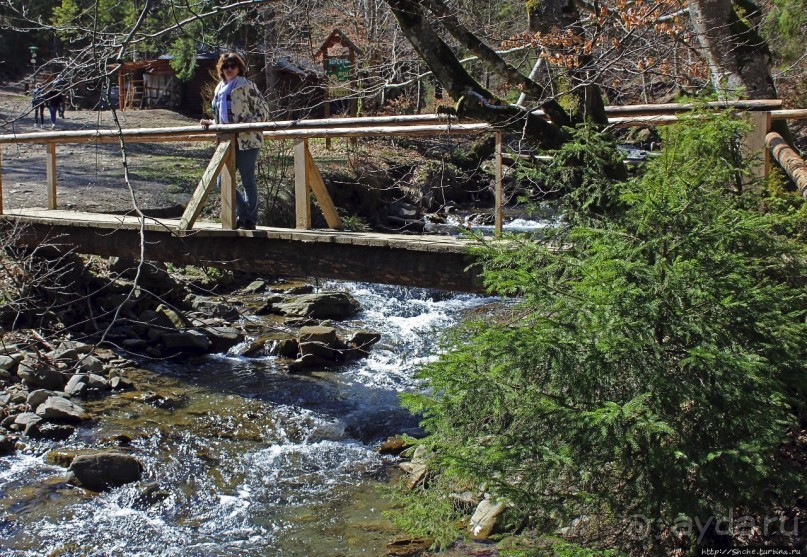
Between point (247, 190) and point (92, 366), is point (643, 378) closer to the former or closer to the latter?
point (247, 190)

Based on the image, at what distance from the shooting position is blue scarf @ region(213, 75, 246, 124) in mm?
8625

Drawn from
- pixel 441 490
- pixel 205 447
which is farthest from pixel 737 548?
pixel 205 447

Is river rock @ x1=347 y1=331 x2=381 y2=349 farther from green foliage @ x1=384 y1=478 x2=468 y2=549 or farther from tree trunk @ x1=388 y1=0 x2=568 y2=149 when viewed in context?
green foliage @ x1=384 y1=478 x2=468 y2=549

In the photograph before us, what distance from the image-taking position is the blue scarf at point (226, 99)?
340 inches

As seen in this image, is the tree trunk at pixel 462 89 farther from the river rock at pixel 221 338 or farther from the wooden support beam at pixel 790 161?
the river rock at pixel 221 338

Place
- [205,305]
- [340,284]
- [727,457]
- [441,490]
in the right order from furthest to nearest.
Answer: [340,284]
[205,305]
[441,490]
[727,457]

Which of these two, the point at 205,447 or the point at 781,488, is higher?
the point at 781,488

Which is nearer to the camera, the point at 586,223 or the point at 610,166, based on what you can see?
the point at 586,223

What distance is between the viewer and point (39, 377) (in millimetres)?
9453

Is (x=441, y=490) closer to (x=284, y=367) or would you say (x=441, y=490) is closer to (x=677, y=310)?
(x=677, y=310)

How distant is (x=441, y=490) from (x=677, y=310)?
1688 mm

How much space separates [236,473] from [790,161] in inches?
212

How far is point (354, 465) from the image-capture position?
801 cm

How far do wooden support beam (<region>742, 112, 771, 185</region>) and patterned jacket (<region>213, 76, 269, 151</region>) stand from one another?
4.91m
